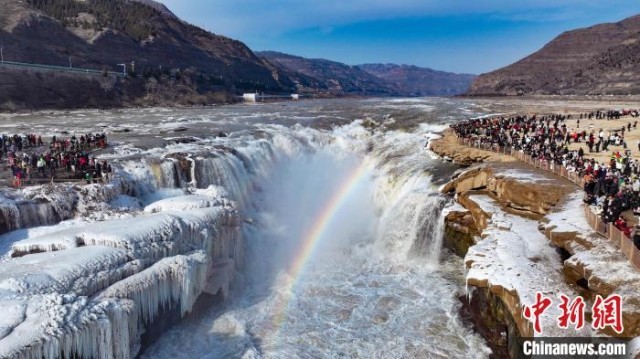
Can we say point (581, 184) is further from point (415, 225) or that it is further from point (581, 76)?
point (581, 76)

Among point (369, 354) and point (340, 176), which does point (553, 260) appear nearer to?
point (369, 354)

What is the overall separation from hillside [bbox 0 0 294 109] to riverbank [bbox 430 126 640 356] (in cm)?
5880

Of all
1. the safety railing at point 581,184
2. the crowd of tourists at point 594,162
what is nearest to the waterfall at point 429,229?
the safety railing at point 581,184

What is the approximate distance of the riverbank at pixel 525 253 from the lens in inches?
448

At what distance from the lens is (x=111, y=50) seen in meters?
99.9

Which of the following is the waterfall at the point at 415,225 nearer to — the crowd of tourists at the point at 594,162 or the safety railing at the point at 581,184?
Answer: the safety railing at the point at 581,184

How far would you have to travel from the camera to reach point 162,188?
70.1 ft

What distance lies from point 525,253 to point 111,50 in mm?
103508

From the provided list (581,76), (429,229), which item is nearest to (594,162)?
(429,229)

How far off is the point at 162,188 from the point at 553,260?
15941mm

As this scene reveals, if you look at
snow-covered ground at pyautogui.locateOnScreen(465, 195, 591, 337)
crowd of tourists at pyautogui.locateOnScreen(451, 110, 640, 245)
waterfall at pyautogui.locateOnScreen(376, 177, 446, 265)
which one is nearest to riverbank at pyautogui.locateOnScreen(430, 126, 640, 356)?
snow-covered ground at pyautogui.locateOnScreen(465, 195, 591, 337)

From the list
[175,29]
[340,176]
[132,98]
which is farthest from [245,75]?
[340,176]

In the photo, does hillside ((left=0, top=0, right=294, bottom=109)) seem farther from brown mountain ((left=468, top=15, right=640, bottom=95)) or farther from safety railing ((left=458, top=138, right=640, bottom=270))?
brown mountain ((left=468, top=15, right=640, bottom=95))

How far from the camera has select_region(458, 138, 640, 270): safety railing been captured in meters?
11.8
